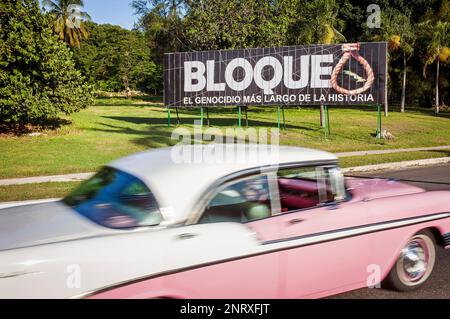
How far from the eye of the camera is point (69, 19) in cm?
5719

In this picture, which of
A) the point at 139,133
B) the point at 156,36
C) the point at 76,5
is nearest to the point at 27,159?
the point at 139,133

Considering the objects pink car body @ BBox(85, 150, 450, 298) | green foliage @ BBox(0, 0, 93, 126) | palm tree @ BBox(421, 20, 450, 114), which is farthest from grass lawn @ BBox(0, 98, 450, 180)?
palm tree @ BBox(421, 20, 450, 114)

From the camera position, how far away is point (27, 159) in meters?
14.7

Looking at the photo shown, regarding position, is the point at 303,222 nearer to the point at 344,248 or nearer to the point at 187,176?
the point at 344,248

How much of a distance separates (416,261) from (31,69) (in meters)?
18.6

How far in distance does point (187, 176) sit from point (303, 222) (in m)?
1.01

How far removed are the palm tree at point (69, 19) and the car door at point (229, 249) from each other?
55.9 meters

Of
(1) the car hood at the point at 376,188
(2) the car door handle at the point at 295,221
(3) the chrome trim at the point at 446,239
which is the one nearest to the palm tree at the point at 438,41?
(1) the car hood at the point at 376,188

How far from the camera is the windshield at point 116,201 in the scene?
3441 mm

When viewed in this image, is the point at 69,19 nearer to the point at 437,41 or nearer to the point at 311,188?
the point at 437,41

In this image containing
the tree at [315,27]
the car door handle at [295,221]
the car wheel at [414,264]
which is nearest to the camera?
the car door handle at [295,221]

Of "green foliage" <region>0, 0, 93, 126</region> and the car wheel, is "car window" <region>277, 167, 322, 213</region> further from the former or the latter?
"green foliage" <region>0, 0, 93, 126</region>

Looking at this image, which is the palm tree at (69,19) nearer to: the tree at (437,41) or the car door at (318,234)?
the tree at (437,41)

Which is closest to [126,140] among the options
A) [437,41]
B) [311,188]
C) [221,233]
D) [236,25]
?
[236,25]
